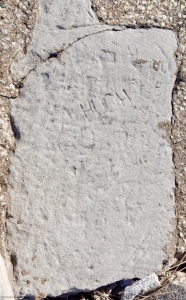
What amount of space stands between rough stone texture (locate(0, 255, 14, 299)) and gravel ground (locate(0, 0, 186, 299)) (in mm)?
116

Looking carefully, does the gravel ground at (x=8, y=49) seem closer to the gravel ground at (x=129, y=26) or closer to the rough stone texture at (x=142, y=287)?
the gravel ground at (x=129, y=26)

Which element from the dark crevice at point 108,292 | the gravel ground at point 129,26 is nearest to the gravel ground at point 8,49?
the gravel ground at point 129,26

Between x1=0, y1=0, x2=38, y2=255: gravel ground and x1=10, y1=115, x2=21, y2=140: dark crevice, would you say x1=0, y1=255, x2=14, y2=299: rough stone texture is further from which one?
x1=10, y1=115, x2=21, y2=140: dark crevice

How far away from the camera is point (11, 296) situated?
200 cm

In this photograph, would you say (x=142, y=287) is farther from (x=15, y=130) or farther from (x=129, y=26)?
(x=129, y=26)

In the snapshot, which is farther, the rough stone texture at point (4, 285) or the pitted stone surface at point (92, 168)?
the pitted stone surface at point (92, 168)

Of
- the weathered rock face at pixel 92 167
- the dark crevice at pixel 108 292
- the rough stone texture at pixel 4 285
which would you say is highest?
the weathered rock face at pixel 92 167

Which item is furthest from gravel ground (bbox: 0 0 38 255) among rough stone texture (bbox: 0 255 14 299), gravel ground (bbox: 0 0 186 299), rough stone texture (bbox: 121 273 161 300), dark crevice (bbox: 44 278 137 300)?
rough stone texture (bbox: 121 273 161 300)

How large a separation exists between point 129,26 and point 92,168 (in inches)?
29.1

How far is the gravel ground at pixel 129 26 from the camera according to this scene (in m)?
2.19

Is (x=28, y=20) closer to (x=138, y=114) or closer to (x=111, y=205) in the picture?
(x=138, y=114)

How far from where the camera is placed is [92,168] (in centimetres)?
225

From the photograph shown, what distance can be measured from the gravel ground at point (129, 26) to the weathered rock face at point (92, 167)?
0.04m

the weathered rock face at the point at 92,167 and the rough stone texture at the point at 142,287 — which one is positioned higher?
the weathered rock face at the point at 92,167
